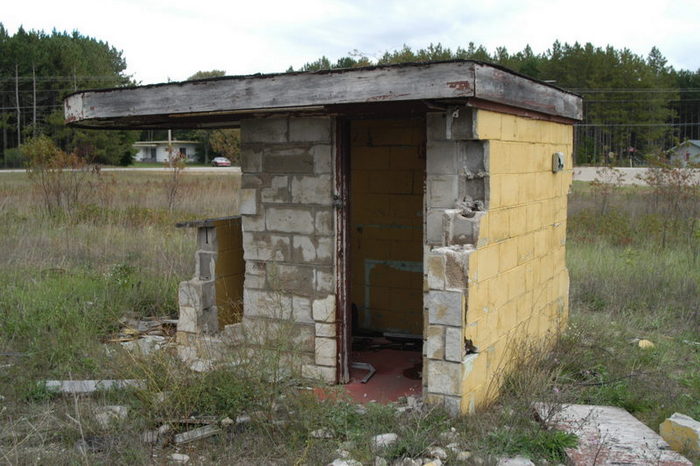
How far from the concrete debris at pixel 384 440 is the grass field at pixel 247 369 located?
59 millimetres

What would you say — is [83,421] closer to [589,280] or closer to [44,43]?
[589,280]

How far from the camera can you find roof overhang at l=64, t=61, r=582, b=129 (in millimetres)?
5023

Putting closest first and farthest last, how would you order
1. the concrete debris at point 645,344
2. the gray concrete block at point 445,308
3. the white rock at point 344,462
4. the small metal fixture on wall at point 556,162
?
the white rock at point 344,462, the gray concrete block at point 445,308, the small metal fixture on wall at point 556,162, the concrete debris at point 645,344

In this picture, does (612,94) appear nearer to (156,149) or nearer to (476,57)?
(476,57)

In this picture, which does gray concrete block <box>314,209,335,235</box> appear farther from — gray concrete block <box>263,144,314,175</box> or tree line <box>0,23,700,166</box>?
tree line <box>0,23,700,166</box>

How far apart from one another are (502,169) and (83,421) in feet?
12.7

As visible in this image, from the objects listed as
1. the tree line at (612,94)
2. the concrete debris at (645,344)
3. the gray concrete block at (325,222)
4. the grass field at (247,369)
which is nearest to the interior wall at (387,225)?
the grass field at (247,369)

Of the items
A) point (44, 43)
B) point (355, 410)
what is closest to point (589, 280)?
point (355, 410)

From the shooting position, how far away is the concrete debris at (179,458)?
460cm

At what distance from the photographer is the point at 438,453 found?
183 inches

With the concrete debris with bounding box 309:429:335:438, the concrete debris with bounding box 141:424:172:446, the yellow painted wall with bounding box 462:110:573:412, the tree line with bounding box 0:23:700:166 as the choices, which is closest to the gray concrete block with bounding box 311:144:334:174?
the yellow painted wall with bounding box 462:110:573:412

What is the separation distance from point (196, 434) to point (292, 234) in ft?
7.27

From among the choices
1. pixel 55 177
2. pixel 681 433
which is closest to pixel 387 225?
pixel 681 433

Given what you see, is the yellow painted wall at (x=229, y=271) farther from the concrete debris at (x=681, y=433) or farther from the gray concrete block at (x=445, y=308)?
the concrete debris at (x=681, y=433)
